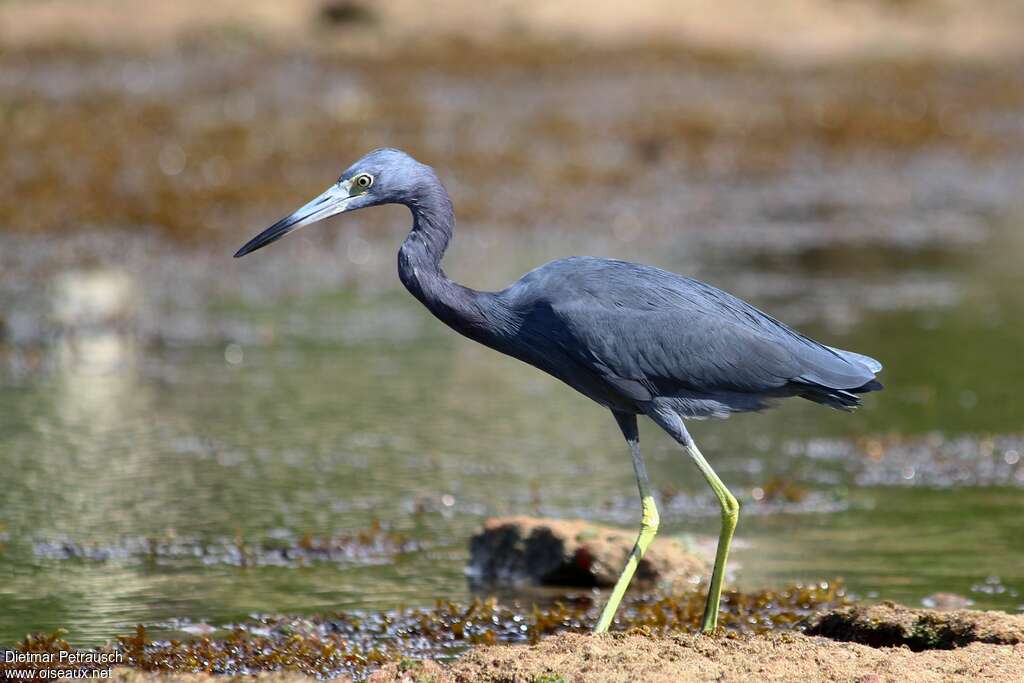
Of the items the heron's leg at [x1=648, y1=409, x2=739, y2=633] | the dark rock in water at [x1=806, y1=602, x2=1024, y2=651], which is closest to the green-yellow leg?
the heron's leg at [x1=648, y1=409, x2=739, y2=633]

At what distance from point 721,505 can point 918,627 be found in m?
0.78

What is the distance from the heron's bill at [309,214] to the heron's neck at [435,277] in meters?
0.26

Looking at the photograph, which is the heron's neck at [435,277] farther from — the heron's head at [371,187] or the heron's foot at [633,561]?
the heron's foot at [633,561]

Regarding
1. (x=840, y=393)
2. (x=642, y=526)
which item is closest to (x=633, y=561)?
(x=642, y=526)

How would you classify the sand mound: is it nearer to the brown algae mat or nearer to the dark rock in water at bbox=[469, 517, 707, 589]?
the brown algae mat

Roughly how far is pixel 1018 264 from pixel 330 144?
8200 mm

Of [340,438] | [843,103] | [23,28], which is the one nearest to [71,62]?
[23,28]

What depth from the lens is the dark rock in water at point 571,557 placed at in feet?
22.9

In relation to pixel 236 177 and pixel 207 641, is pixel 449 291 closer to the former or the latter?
pixel 207 641

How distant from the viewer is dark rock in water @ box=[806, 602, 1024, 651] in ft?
17.8

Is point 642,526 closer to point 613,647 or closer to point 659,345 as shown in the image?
point 659,345

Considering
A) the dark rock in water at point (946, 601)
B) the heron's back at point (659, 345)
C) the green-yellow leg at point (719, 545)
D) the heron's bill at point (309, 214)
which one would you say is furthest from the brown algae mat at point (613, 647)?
the heron's bill at point (309, 214)

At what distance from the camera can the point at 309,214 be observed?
233 inches

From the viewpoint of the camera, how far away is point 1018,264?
1582 cm
